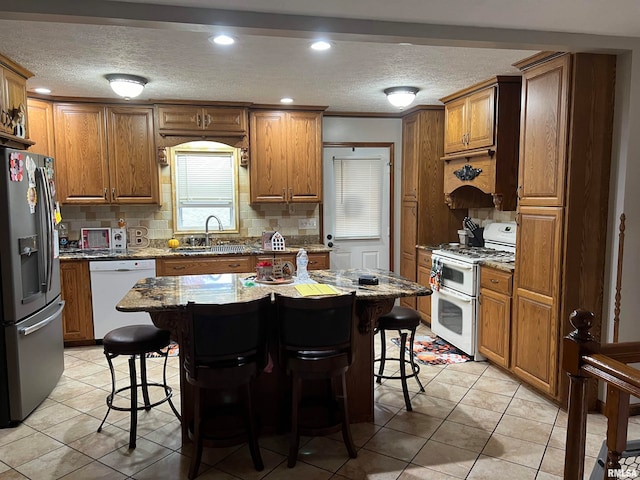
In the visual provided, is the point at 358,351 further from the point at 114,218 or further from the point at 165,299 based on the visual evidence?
the point at 114,218

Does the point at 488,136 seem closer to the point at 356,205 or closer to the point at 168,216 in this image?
the point at 356,205

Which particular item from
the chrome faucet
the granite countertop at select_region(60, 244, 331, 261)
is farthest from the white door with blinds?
the chrome faucet

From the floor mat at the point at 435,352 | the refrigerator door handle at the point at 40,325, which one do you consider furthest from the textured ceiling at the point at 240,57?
the floor mat at the point at 435,352

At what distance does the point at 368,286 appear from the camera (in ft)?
9.30

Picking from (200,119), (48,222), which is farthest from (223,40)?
(200,119)

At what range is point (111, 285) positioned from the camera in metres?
4.46

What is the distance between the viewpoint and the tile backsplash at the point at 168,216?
4.95 meters

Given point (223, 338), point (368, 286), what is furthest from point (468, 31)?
point (223, 338)

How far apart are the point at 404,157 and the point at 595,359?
4.28 metres

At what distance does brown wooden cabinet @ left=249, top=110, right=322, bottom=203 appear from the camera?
498 cm

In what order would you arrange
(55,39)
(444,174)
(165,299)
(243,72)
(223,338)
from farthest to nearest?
(444,174)
(243,72)
(55,39)
(165,299)
(223,338)

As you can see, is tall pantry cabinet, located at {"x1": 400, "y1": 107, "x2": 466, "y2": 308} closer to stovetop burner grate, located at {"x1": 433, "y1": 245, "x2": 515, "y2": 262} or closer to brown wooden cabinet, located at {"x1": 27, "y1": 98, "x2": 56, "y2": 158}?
stovetop burner grate, located at {"x1": 433, "y1": 245, "x2": 515, "y2": 262}

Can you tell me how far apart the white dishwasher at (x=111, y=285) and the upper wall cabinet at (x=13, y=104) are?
52.3 inches

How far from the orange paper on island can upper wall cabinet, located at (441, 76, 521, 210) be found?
2.04 meters
